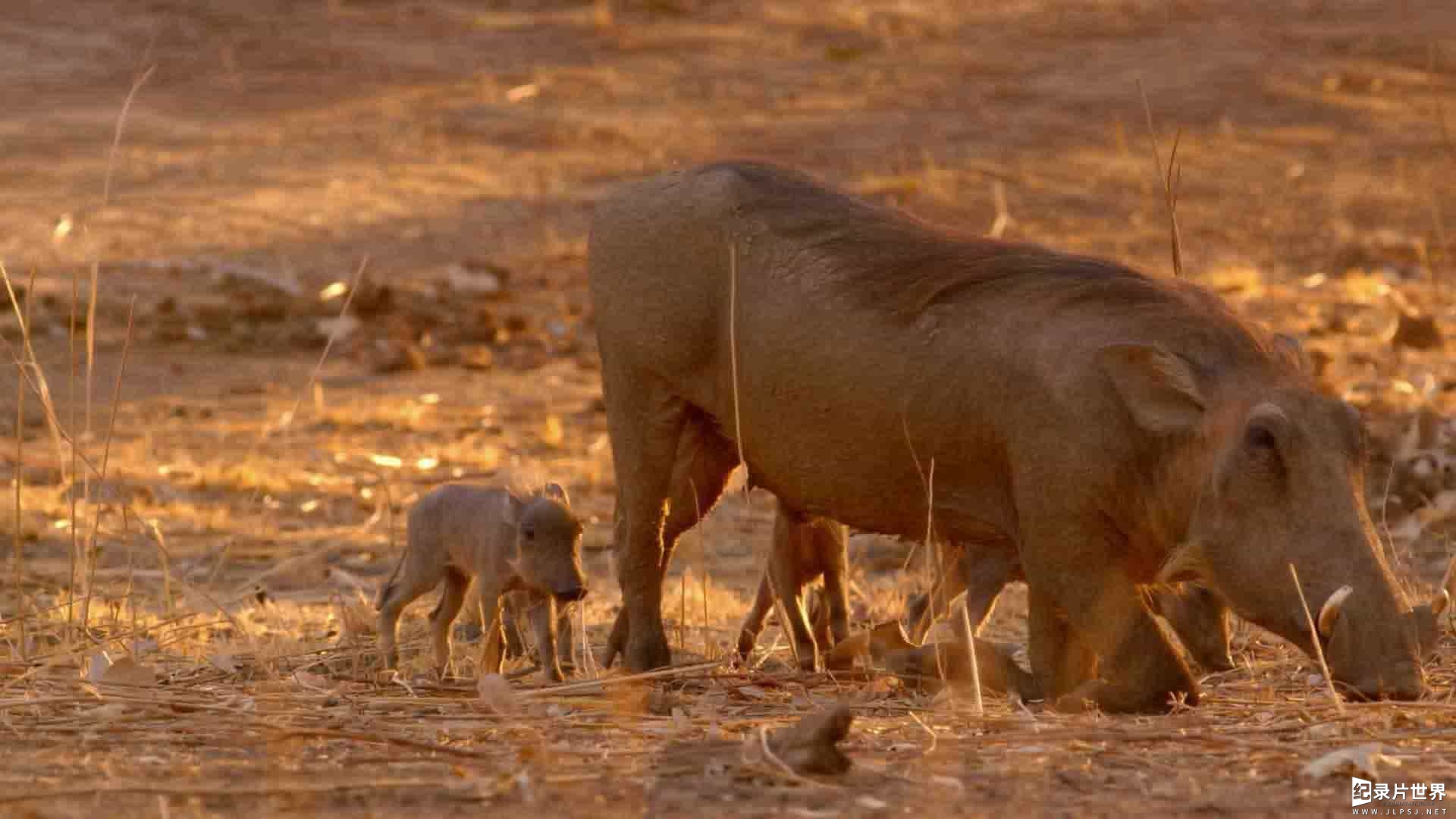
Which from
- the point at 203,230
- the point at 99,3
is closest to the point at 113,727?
the point at 203,230

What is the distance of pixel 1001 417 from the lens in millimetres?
4750

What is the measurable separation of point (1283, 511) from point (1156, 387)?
34 cm

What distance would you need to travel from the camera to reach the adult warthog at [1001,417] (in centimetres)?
433

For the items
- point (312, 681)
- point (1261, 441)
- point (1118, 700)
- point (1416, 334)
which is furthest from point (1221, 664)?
point (1416, 334)

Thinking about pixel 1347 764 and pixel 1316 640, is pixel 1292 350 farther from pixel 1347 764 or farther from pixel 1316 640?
pixel 1347 764

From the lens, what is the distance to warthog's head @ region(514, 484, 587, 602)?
5.52 meters

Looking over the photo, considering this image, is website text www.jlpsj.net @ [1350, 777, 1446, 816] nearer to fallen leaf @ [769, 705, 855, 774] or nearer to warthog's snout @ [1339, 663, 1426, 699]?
warthog's snout @ [1339, 663, 1426, 699]

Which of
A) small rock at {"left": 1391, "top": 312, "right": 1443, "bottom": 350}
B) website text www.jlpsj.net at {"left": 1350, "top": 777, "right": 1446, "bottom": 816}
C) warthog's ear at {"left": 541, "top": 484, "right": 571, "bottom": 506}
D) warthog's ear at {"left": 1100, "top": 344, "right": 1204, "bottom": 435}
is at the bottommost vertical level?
small rock at {"left": 1391, "top": 312, "right": 1443, "bottom": 350}

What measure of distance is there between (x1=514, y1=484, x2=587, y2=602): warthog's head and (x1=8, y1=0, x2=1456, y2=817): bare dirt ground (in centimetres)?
34

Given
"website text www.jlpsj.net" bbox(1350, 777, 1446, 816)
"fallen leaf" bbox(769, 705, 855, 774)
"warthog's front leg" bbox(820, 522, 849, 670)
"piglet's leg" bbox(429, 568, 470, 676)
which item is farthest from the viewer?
"warthog's front leg" bbox(820, 522, 849, 670)

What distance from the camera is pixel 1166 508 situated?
4.53m

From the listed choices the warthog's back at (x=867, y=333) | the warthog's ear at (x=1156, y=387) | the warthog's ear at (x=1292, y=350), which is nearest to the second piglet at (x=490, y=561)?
the warthog's back at (x=867, y=333)

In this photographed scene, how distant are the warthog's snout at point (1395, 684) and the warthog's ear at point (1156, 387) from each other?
23.1 inches

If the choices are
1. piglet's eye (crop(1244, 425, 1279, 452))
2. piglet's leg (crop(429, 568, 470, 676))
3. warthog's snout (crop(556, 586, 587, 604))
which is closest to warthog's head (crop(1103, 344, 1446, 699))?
piglet's eye (crop(1244, 425, 1279, 452))
